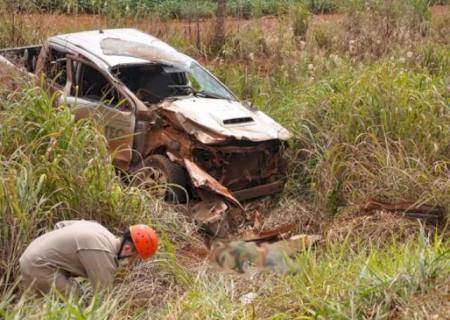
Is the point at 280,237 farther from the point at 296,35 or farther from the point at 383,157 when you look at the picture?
the point at 296,35

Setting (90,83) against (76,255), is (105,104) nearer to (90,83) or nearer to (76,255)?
(90,83)

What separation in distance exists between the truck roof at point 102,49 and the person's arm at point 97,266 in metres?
3.49

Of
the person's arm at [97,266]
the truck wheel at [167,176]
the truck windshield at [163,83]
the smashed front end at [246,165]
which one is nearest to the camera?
the person's arm at [97,266]

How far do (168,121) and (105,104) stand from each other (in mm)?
761

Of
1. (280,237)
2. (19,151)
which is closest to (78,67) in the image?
(19,151)

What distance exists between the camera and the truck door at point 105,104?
774 centimetres

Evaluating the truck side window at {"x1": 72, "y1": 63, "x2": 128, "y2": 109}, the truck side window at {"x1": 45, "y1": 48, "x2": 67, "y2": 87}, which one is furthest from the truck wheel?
the truck side window at {"x1": 45, "y1": 48, "x2": 67, "y2": 87}

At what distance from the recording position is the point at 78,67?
8.35 metres

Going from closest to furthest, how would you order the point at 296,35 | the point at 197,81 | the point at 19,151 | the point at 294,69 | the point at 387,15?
the point at 19,151 < the point at 197,81 < the point at 294,69 < the point at 387,15 < the point at 296,35

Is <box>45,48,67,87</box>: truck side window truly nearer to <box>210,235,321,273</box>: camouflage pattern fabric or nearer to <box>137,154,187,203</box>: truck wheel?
<box>137,154,187,203</box>: truck wheel

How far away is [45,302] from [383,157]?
4188 millimetres

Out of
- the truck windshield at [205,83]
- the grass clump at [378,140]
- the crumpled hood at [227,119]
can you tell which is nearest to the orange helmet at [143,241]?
the crumpled hood at [227,119]

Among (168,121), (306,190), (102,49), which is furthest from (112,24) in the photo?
(306,190)

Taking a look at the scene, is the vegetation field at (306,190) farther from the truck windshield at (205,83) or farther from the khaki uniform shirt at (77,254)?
the truck windshield at (205,83)
